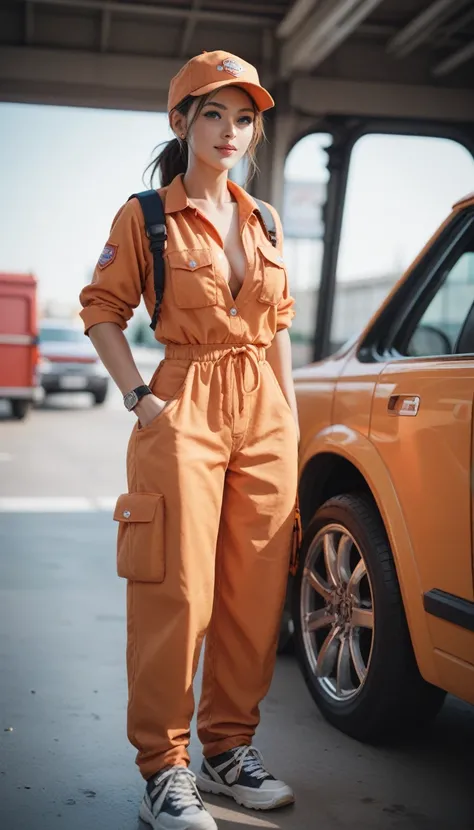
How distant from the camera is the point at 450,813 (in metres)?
2.85

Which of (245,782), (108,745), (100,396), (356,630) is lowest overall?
(100,396)

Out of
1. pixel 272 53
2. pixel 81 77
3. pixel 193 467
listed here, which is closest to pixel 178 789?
pixel 193 467

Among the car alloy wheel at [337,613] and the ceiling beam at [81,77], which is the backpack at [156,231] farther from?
the ceiling beam at [81,77]

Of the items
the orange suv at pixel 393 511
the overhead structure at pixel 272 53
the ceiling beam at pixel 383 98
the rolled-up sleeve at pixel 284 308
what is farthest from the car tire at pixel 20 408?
the rolled-up sleeve at pixel 284 308

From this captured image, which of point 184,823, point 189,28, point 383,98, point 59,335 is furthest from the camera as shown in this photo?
point 59,335

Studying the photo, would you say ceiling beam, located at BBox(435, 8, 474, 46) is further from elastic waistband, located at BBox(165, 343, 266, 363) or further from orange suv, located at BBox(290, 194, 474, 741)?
elastic waistband, located at BBox(165, 343, 266, 363)

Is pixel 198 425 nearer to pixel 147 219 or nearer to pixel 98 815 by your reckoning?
pixel 147 219

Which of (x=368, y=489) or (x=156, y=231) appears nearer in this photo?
(x=156, y=231)

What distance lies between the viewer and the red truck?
16.1 m

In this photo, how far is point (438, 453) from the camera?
2.79 metres

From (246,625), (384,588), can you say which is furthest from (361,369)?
(246,625)

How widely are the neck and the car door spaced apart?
2.59ft

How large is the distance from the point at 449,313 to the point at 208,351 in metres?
1.91

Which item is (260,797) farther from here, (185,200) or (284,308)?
(185,200)
